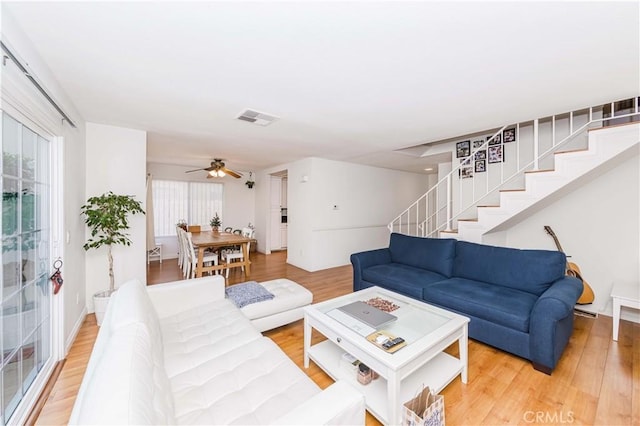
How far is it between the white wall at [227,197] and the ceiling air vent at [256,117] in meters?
4.16

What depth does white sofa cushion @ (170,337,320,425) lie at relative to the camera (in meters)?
1.13

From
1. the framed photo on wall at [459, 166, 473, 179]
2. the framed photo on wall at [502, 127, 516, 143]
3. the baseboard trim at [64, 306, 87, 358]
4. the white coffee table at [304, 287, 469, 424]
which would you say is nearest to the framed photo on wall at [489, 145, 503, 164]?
the framed photo on wall at [502, 127, 516, 143]

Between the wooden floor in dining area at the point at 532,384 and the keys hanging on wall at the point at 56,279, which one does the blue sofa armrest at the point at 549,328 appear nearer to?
the wooden floor in dining area at the point at 532,384

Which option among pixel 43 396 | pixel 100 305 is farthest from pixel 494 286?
pixel 100 305

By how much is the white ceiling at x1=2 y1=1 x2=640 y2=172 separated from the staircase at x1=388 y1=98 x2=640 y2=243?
1.47 feet

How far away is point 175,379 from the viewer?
4.44ft

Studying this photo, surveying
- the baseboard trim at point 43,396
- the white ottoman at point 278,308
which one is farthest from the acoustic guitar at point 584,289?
the baseboard trim at point 43,396

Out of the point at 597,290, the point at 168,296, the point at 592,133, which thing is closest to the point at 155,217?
the point at 168,296

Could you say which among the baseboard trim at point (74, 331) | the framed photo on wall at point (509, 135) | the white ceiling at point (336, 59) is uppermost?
the framed photo on wall at point (509, 135)

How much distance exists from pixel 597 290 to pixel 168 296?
4868 millimetres

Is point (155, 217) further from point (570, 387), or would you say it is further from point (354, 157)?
point (570, 387)

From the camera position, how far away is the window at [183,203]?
6035mm

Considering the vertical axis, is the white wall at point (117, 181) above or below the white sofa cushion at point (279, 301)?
above

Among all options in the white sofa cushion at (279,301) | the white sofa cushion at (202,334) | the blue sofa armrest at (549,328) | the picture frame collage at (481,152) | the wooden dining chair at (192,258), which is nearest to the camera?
the white sofa cushion at (202,334)
